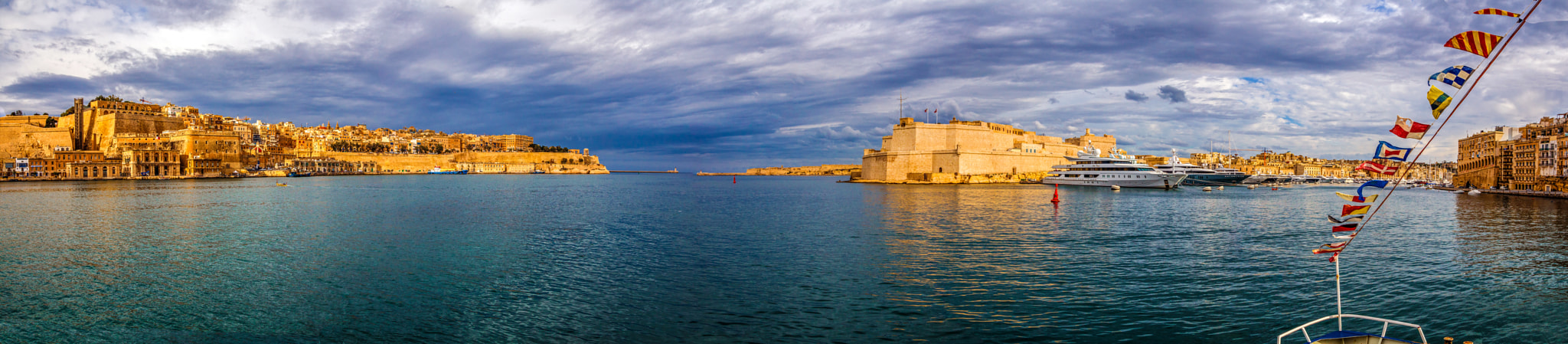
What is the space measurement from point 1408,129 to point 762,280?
8.15m

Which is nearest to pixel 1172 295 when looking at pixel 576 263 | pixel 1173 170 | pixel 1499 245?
pixel 576 263

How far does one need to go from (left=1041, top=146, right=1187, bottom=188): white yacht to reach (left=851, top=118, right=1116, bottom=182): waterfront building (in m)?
8.32

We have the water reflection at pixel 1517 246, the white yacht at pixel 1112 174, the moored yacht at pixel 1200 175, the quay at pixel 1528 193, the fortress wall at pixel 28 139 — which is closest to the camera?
the water reflection at pixel 1517 246

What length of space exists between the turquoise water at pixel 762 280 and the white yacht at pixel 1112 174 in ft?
111

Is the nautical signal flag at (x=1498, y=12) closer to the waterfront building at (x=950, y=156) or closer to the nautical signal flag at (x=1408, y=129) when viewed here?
the nautical signal flag at (x=1408, y=129)

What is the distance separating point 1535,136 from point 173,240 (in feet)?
223

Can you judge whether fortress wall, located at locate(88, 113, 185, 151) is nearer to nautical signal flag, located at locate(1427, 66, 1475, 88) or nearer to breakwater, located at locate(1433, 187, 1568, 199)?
nautical signal flag, located at locate(1427, 66, 1475, 88)

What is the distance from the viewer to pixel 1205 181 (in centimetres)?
7269

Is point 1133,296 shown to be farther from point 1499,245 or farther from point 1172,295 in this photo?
point 1499,245

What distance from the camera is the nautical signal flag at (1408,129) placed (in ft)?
16.7

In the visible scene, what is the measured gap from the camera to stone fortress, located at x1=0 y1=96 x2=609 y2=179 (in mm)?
79062

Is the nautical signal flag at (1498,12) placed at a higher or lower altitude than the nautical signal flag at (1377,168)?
higher

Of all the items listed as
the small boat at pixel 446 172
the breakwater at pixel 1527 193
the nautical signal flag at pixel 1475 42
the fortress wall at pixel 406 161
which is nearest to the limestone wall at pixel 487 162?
the fortress wall at pixel 406 161

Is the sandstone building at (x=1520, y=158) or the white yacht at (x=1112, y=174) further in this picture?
the white yacht at (x=1112, y=174)
